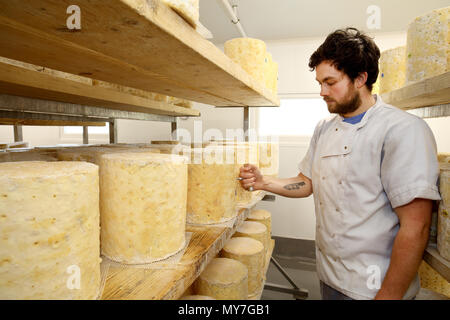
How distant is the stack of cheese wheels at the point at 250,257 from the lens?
5.40ft

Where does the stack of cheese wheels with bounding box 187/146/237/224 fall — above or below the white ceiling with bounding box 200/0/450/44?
below

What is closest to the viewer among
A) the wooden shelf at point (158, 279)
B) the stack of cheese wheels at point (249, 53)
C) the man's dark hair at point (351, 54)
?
the wooden shelf at point (158, 279)

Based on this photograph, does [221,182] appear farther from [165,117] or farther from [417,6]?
[417,6]

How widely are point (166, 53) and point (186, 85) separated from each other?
621mm

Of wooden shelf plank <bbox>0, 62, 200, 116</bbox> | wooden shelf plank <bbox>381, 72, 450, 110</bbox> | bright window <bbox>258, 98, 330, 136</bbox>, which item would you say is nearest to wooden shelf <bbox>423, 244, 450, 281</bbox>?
wooden shelf plank <bbox>381, 72, 450, 110</bbox>

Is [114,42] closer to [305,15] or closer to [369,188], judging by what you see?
[369,188]

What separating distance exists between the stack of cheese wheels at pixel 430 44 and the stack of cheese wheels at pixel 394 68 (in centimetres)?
58

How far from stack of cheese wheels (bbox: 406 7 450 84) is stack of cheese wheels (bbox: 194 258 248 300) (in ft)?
4.49

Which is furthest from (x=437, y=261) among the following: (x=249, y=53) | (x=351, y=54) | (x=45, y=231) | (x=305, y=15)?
(x=305, y=15)

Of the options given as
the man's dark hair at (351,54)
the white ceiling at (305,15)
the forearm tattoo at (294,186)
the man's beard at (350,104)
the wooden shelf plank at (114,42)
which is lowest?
the forearm tattoo at (294,186)

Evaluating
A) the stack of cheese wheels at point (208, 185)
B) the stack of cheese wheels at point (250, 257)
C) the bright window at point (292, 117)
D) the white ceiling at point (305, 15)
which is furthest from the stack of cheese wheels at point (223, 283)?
the bright window at point (292, 117)

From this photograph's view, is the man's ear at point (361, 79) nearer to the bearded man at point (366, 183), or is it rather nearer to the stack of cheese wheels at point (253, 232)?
the bearded man at point (366, 183)

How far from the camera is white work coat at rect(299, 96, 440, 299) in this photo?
102cm

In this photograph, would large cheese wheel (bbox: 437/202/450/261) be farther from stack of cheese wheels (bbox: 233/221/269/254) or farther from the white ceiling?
the white ceiling
